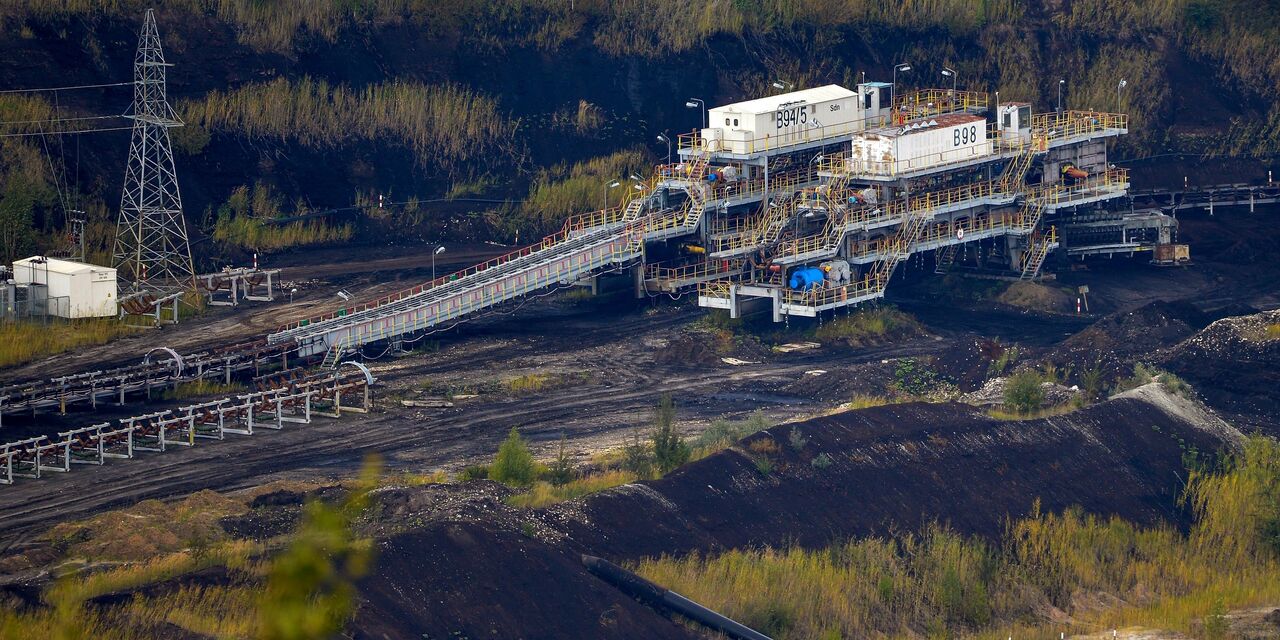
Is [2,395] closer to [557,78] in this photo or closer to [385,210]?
[385,210]

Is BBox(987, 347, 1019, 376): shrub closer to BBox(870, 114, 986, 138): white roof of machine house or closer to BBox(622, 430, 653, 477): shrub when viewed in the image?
→ BBox(870, 114, 986, 138): white roof of machine house

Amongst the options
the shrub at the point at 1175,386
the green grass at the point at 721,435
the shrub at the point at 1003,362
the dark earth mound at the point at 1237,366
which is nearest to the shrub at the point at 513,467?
the green grass at the point at 721,435

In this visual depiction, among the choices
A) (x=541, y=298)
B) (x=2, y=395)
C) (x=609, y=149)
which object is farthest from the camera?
(x=609, y=149)

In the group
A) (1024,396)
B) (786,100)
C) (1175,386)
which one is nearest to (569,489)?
(1024,396)

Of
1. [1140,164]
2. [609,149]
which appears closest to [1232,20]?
[1140,164]

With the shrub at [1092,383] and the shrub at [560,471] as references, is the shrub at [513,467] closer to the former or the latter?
the shrub at [560,471]

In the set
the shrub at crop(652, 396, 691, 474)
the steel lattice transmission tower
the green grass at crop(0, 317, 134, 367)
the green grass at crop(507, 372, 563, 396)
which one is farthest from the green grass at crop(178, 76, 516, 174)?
the shrub at crop(652, 396, 691, 474)
